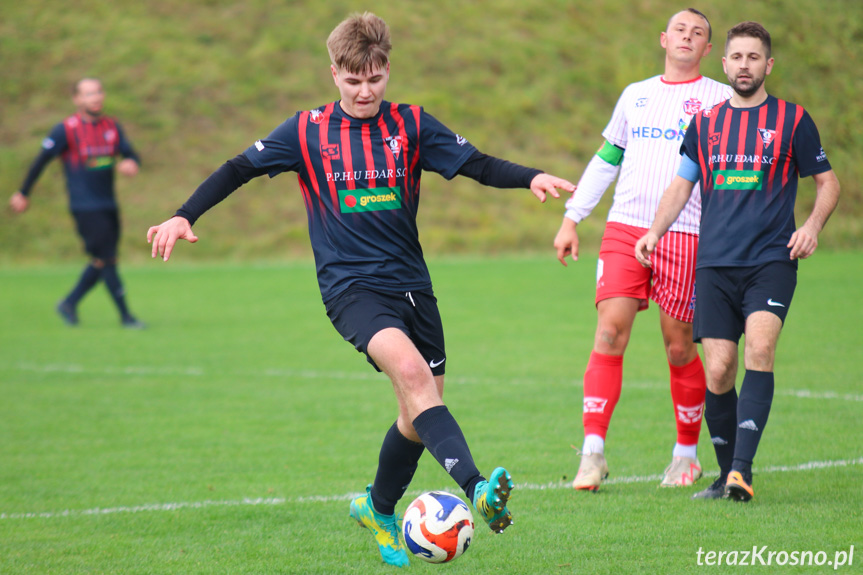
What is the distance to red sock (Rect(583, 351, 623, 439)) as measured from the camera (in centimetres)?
518

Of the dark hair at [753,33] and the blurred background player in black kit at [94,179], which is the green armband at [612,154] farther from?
the blurred background player in black kit at [94,179]

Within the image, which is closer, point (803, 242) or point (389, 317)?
point (389, 317)

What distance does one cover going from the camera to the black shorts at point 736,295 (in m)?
4.48

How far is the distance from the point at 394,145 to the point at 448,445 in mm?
1278

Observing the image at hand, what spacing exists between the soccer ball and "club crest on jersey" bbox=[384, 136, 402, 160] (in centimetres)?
139

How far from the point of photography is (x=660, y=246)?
518 centimetres

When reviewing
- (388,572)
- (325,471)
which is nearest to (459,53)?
(325,471)

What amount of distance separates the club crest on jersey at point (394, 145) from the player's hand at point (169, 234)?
2.79 feet

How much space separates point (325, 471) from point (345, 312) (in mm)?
1990

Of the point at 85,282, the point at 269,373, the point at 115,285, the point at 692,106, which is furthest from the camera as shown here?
the point at 85,282

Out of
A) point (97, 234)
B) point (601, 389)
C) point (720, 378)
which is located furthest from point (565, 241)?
point (97, 234)

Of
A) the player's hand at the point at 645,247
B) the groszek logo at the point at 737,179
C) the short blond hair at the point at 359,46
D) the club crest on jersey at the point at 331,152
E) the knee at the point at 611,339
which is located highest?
the short blond hair at the point at 359,46

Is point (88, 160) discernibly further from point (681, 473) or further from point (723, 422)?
point (723, 422)

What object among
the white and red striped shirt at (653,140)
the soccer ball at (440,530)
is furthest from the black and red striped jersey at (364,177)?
the white and red striped shirt at (653,140)
